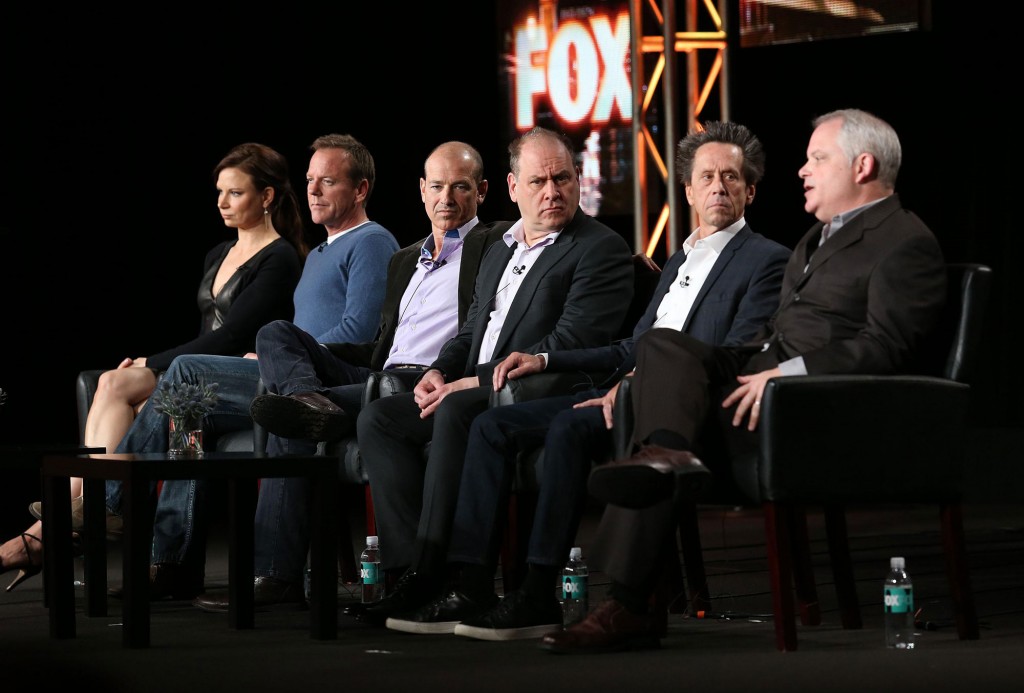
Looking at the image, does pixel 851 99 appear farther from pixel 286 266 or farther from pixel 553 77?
pixel 286 266

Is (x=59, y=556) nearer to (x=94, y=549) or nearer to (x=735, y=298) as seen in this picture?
(x=94, y=549)

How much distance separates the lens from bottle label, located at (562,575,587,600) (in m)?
3.54

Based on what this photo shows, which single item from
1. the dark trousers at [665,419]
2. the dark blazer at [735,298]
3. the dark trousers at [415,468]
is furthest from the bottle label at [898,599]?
the dark trousers at [415,468]

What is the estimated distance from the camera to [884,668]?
9.37 ft

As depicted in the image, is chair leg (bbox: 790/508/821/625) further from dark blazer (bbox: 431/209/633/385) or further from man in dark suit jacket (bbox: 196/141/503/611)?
man in dark suit jacket (bbox: 196/141/503/611)

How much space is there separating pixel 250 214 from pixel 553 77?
2964 mm

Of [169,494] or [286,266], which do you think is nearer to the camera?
[169,494]

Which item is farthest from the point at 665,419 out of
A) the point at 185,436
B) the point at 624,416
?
the point at 185,436

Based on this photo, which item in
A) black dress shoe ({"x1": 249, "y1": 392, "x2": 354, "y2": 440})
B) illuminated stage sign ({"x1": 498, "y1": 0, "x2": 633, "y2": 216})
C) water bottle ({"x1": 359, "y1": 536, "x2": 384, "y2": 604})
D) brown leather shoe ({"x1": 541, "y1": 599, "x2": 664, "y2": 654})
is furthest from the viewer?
illuminated stage sign ({"x1": 498, "y1": 0, "x2": 633, "y2": 216})

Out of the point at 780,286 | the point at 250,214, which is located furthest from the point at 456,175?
the point at 780,286

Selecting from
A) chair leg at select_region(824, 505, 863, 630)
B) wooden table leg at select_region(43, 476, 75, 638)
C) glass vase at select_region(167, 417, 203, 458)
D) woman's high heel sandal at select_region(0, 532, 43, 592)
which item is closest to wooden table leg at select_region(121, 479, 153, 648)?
wooden table leg at select_region(43, 476, 75, 638)

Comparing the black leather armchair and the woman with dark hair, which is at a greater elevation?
the woman with dark hair

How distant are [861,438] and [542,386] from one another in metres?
0.83

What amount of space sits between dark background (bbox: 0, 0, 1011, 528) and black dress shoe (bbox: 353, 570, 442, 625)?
135 inches
